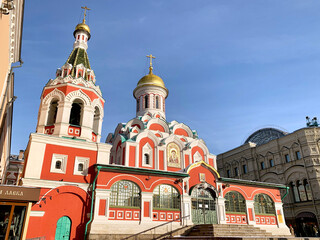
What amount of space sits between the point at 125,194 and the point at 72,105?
6.38 m

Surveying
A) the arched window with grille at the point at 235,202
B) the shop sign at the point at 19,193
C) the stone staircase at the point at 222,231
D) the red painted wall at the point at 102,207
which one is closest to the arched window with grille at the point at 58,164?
the red painted wall at the point at 102,207

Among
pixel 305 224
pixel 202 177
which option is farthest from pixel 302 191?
pixel 202 177

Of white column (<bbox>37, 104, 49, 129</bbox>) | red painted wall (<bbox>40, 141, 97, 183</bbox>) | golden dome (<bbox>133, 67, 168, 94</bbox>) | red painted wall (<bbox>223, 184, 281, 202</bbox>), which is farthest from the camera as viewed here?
golden dome (<bbox>133, 67, 168, 94</bbox>)

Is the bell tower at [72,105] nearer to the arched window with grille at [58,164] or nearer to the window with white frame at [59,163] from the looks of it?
the window with white frame at [59,163]

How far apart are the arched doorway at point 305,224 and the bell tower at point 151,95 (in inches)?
609

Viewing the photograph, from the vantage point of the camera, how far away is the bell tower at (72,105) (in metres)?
14.2

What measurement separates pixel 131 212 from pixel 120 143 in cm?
713

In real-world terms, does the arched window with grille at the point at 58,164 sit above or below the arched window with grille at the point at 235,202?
above

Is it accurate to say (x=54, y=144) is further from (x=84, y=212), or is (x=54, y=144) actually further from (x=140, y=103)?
(x=140, y=103)

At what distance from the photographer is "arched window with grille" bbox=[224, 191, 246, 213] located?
16.0m

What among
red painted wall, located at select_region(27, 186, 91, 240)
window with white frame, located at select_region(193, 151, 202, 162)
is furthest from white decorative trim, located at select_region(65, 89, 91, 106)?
window with white frame, located at select_region(193, 151, 202, 162)

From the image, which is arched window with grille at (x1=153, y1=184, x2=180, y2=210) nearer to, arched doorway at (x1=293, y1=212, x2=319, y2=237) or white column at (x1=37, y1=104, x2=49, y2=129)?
white column at (x1=37, y1=104, x2=49, y2=129)

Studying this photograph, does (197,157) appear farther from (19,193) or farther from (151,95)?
(19,193)

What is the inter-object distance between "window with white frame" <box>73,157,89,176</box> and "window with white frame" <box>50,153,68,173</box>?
1.74ft
